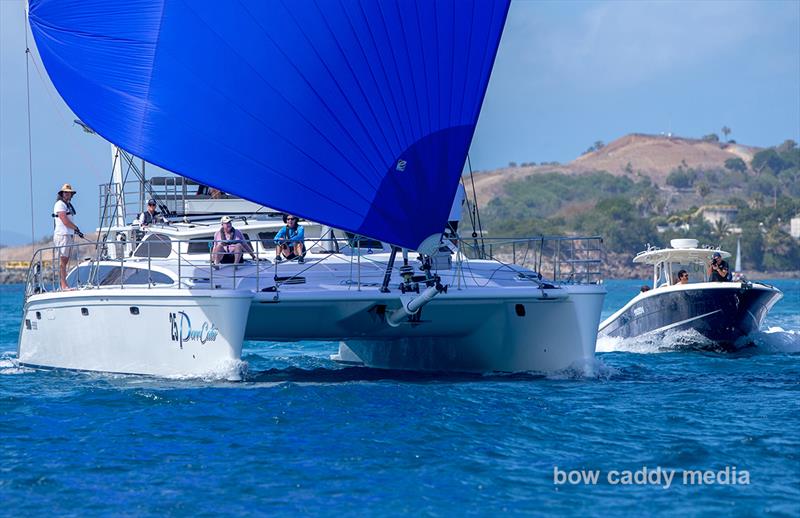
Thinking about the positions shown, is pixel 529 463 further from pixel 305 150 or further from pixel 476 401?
pixel 305 150

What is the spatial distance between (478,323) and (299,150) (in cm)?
389

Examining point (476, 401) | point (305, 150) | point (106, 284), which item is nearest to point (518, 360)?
point (476, 401)

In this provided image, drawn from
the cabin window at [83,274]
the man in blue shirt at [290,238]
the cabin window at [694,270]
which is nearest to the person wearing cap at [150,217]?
the cabin window at [83,274]

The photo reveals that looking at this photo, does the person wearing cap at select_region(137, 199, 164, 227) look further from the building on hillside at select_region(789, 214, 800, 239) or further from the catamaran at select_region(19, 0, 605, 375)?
the building on hillside at select_region(789, 214, 800, 239)

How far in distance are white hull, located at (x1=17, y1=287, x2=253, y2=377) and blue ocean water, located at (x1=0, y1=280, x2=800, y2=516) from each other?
28 centimetres

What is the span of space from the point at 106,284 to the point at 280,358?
18.2ft

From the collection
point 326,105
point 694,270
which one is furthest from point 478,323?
point 694,270

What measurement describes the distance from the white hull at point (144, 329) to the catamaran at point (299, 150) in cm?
3

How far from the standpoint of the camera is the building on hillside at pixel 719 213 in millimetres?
152413

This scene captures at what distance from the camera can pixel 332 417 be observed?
40.8 ft

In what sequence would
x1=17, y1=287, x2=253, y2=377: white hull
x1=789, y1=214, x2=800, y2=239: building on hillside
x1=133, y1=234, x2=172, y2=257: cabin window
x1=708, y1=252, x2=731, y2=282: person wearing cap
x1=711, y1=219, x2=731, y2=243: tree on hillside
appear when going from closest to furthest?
x1=17, y1=287, x2=253, y2=377: white hull → x1=133, y1=234, x2=172, y2=257: cabin window → x1=708, y1=252, x2=731, y2=282: person wearing cap → x1=711, y1=219, x2=731, y2=243: tree on hillside → x1=789, y1=214, x2=800, y2=239: building on hillside

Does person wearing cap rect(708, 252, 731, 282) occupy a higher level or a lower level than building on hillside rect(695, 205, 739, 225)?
lower

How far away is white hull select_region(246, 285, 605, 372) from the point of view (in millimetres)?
15094

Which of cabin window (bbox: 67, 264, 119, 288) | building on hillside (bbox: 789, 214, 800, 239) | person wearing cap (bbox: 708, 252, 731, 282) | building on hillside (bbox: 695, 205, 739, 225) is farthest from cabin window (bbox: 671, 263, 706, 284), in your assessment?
building on hillside (bbox: 789, 214, 800, 239)
